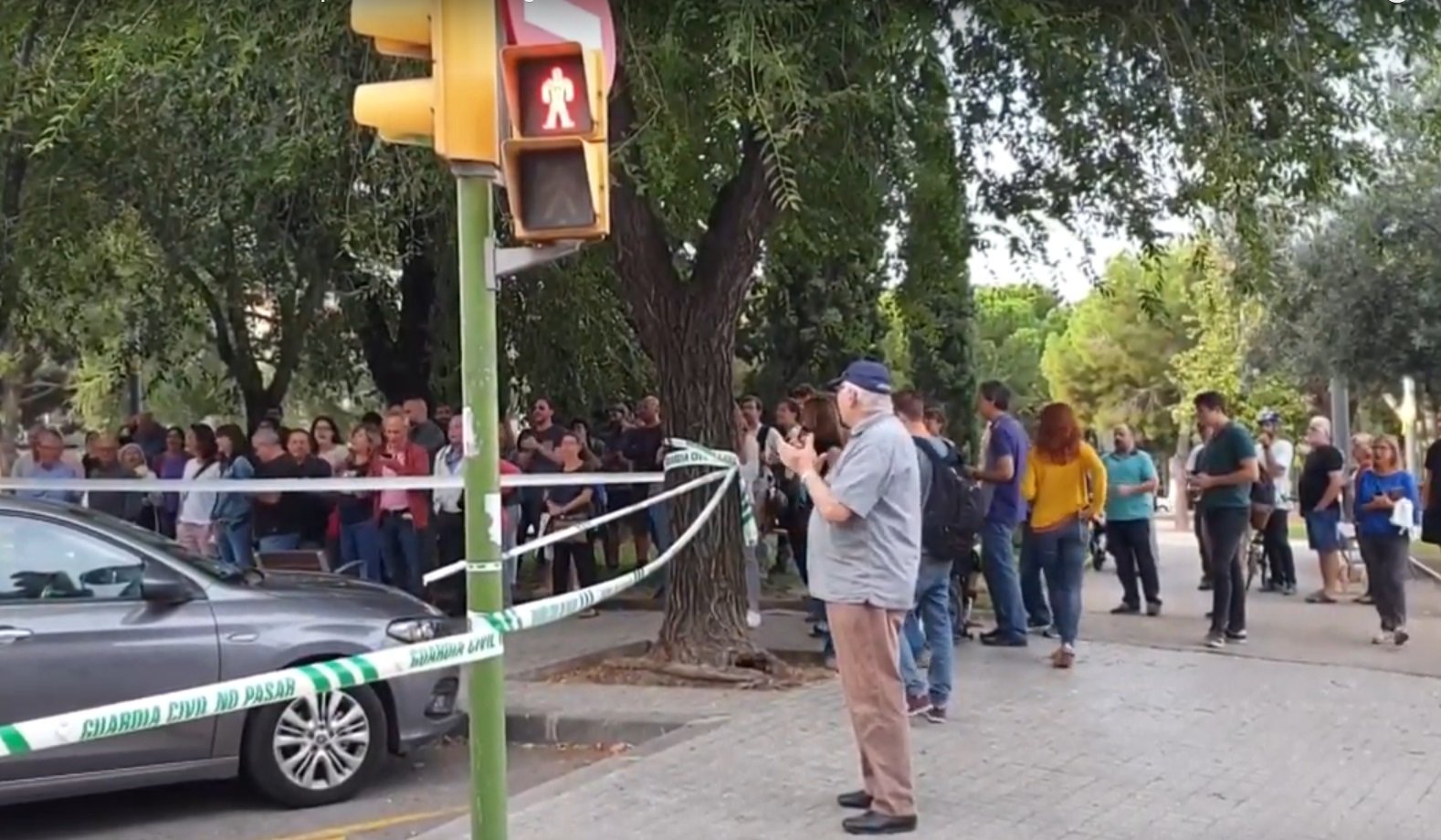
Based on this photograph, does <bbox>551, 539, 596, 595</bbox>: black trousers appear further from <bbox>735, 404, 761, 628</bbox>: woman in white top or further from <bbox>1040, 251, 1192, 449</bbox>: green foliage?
<bbox>1040, 251, 1192, 449</bbox>: green foliage

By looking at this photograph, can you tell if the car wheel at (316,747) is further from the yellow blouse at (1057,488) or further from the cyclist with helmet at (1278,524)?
the cyclist with helmet at (1278,524)

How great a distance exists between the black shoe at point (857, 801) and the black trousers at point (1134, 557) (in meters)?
6.90

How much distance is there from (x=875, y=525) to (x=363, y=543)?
6.98 meters

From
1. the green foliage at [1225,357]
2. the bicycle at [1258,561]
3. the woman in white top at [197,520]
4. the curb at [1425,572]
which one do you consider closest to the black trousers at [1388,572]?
the green foliage at [1225,357]

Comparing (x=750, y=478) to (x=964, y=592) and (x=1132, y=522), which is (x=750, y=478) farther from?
(x=1132, y=522)

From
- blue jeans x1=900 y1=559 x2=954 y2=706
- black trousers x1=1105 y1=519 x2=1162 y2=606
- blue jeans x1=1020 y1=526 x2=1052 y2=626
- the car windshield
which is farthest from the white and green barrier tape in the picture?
black trousers x1=1105 y1=519 x2=1162 y2=606

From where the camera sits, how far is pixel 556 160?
191 inches

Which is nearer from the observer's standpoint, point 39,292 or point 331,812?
point 331,812

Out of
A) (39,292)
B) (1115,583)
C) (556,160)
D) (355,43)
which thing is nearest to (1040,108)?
(355,43)

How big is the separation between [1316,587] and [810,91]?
966cm

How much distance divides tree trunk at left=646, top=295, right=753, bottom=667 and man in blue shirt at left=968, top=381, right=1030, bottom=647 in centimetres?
182

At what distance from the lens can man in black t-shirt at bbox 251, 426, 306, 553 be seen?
1223cm

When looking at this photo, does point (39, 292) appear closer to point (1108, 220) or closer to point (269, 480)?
point (269, 480)

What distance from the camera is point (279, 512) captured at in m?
12.3
